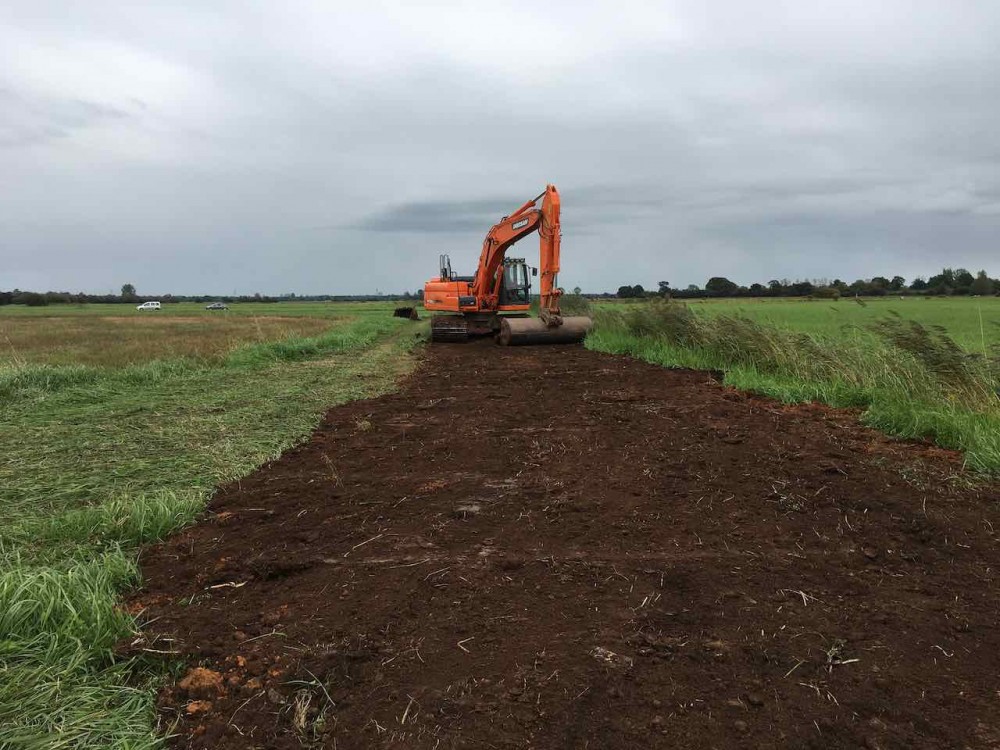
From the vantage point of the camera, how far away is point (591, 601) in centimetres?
286

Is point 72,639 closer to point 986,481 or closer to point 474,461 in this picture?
point 474,461

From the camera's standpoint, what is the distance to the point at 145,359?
13.3 meters

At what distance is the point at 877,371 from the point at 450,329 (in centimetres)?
1193

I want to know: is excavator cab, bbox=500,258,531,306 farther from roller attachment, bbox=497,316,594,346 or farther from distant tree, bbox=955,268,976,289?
distant tree, bbox=955,268,976,289

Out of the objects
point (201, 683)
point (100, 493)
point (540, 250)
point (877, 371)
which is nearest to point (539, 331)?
point (540, 250)

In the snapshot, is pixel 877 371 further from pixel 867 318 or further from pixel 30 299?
pixel 30 299

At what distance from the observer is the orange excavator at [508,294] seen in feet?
50.5

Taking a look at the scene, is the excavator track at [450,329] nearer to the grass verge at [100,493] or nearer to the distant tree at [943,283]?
the grass verge at [100,493]

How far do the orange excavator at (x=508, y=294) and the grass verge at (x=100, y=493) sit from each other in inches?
230

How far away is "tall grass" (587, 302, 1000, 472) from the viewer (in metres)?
5.86

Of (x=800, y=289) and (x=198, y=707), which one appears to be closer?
(x=198, y=707)

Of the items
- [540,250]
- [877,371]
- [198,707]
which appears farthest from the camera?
[540,250]

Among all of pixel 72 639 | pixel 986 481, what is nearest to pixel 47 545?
pixel 72 639

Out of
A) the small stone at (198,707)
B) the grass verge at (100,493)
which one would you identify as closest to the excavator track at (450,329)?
the grass verge at (100,493)
